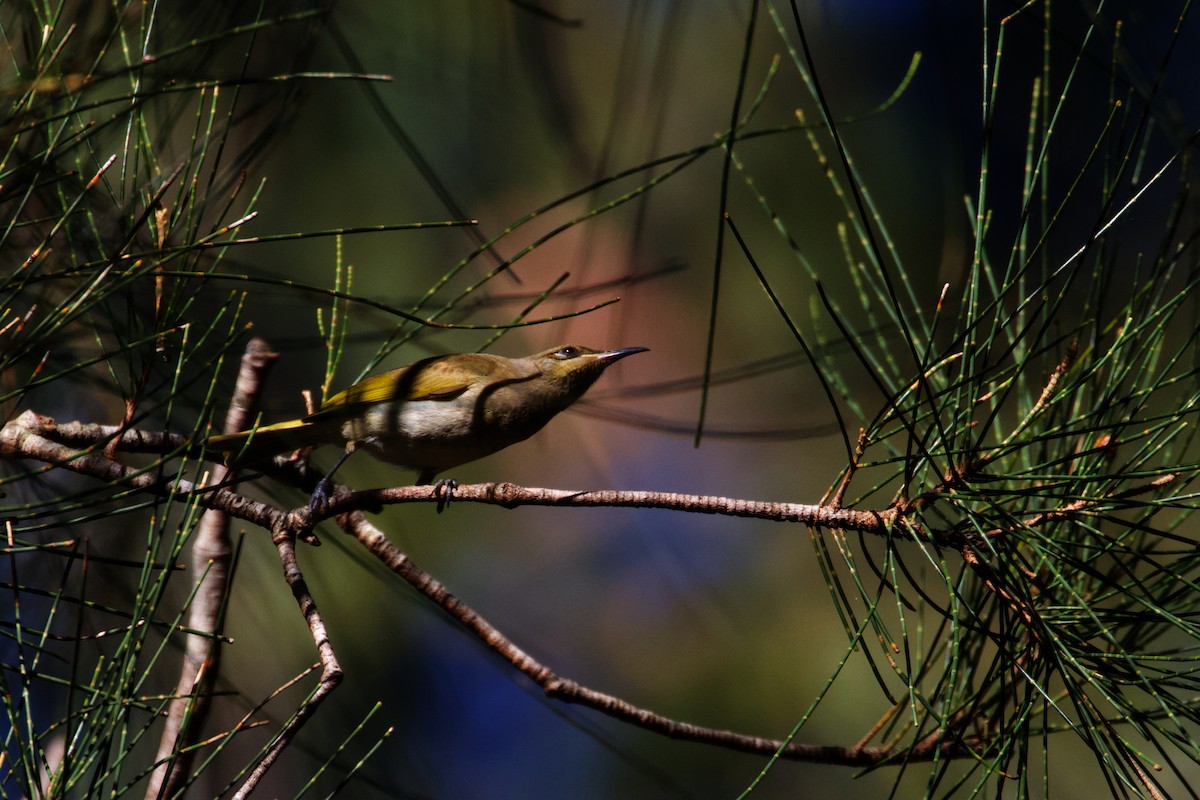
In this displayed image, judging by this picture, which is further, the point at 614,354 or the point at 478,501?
the point at 614,354

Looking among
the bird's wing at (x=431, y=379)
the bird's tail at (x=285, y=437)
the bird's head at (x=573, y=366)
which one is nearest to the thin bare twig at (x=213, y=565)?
the bird's tail at (x=285, y=437)

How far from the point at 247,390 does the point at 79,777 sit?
1.02 meters

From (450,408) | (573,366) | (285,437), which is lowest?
(285,437)

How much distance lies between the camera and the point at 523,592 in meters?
4.20

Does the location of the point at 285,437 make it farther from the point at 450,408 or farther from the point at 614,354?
the point at 614,354

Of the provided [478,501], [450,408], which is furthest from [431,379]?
[478,501]

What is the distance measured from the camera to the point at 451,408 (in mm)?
2785

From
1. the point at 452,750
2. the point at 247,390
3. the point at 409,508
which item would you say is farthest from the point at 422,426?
the point at 452,750

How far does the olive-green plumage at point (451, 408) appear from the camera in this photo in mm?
2736

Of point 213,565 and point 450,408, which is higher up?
point 450,408

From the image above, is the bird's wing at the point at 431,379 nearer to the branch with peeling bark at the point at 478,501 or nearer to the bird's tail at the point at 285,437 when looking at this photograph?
the bird's tail at the point at 285,437

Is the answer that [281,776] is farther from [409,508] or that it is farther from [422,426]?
[422,426]

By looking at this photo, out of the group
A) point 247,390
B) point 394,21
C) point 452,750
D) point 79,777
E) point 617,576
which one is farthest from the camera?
point 617,576

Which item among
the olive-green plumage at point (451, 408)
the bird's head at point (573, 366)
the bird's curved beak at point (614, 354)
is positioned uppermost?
the bird's curved beak at point (614, 354)
